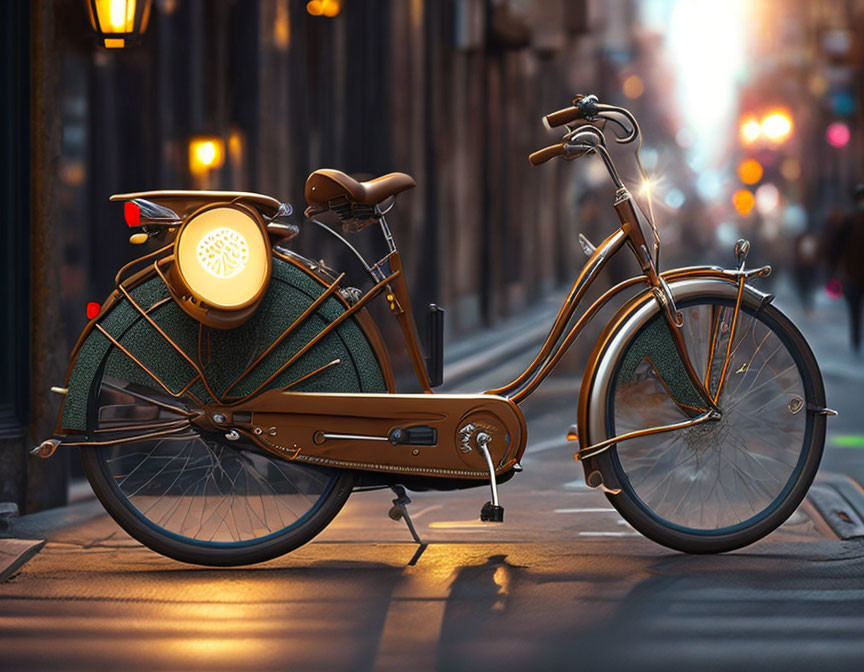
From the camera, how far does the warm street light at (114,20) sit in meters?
6.89

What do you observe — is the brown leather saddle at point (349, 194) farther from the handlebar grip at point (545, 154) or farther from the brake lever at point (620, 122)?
the brake lever at point (620, 122)

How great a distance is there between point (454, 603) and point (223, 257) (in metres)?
1.35

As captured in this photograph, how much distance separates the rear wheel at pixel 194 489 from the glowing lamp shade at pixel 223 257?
418mm

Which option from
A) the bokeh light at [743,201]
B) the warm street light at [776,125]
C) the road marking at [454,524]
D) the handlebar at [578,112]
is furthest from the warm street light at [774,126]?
the handlebar at [578,112]

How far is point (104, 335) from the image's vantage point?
514cm

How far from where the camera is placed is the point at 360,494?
7211 millimetres

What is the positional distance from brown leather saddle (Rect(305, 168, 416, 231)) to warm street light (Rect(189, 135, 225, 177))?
4.87 m

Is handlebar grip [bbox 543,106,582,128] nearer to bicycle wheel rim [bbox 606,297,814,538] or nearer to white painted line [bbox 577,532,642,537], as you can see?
bicycle wheel rim [bbox 606,297,814,538]

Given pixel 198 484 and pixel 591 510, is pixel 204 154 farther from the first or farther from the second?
pixel 198 484

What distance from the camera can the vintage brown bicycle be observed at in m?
5.11

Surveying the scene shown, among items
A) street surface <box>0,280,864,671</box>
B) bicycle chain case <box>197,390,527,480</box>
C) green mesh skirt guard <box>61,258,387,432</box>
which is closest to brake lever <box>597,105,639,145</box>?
bicycle chain case <box>197,390,527,480</box>

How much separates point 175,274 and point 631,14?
43.8 m

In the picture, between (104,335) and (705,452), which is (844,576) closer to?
(705,452)

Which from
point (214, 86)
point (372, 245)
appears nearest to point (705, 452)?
point (214, 86)
